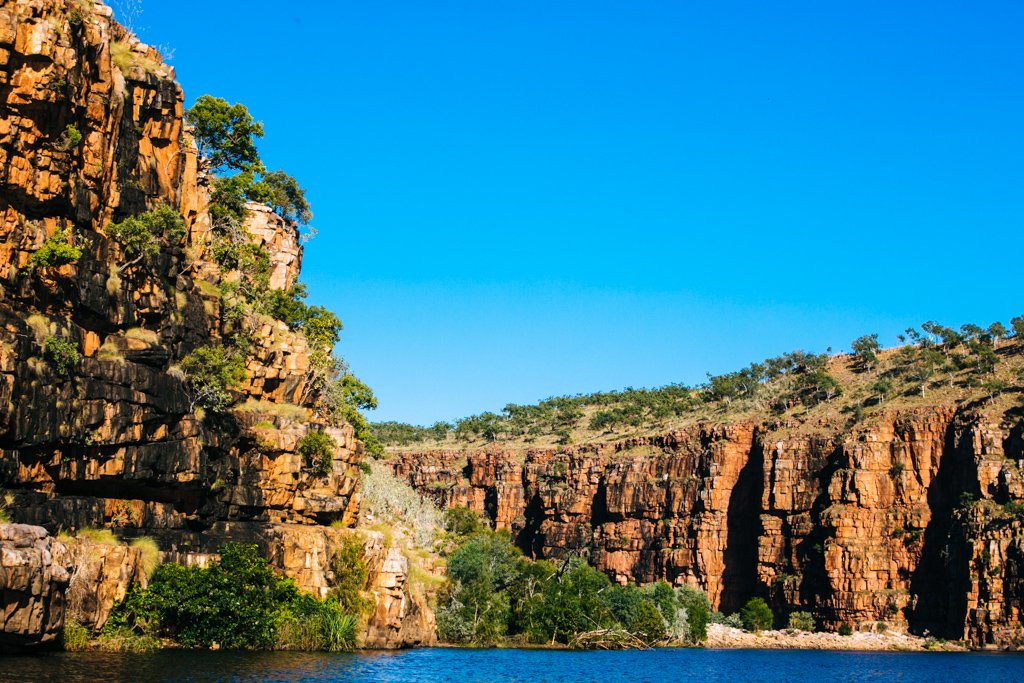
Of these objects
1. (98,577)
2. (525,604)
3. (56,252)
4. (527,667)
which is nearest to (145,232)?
(56,252)

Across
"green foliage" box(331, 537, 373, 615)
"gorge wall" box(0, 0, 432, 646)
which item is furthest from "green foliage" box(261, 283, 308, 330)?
"green foliage" box(331, 537, 373, 615)

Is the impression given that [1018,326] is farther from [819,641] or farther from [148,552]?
[148,552]

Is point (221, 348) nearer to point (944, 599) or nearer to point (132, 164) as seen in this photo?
point (132, 164)

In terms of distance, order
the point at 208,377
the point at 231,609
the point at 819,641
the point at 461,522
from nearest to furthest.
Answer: the point at 231,609
the point at 208,377
the point at 819,641
the point at 461,522

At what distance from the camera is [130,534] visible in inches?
2066

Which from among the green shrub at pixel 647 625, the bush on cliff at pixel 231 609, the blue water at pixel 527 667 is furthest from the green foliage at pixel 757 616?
the bush on cliff at pixel 231 609

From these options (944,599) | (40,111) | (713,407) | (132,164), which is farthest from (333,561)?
(713,407)

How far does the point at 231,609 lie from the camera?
174 feet

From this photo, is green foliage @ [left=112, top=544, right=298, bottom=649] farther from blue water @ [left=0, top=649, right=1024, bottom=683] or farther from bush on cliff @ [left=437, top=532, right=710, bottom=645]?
bush on cliff @ [left=437, top=532, right=710, bottom=645]

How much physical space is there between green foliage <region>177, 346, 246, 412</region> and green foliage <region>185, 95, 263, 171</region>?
64.2 feet

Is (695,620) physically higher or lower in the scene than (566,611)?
lower

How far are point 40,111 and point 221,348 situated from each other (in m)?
17.1

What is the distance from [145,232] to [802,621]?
9083cm

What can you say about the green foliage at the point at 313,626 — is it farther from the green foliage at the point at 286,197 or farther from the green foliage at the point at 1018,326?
the green foliage at the point at 1018,326
